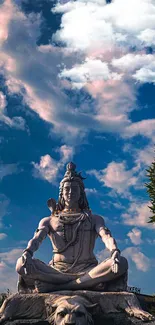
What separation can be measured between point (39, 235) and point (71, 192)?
3.93 ft

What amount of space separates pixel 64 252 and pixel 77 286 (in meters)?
1.10

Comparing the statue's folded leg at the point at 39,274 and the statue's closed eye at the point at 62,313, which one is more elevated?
the statue's folded leg at the point at 39,274

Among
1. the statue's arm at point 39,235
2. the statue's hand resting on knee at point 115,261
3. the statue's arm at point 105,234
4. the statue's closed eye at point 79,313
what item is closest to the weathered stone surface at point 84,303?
the statue's closed eye at point 79,313

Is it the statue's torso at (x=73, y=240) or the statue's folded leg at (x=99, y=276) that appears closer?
the statue's folded leg at (x=99, y=276)

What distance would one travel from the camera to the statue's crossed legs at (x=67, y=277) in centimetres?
859

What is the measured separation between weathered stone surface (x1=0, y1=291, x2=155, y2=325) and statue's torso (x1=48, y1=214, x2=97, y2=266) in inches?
50.0

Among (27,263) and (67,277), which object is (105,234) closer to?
(67,277)

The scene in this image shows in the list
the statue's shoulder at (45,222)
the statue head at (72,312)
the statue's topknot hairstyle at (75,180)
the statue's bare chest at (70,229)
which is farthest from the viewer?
the statue's topknot hairstyle at (75,180)

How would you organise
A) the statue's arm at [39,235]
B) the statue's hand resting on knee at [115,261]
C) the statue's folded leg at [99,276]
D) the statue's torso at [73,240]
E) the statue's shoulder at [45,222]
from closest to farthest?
the statue's hand resting on knee at [115,261], the statue's folded leg at [99,276], the statue's arm at [39,235], the statue's torso at [73,240], the statue's shoulder at [45,222]

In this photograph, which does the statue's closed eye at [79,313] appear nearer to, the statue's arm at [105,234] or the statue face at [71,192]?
the statue's arm at [105,234]

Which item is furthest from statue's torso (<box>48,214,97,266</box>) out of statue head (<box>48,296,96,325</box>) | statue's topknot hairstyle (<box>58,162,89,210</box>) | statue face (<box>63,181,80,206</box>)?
statue head (<box>48,296,96,325</box>)

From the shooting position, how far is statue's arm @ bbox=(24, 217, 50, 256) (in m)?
9.38

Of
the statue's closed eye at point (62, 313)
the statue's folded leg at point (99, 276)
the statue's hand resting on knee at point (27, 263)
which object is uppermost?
the statue's hand resting on knee at point (27, 263)

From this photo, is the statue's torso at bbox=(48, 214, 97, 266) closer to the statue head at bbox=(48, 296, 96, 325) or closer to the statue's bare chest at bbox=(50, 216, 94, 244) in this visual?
the statue's bare chest at bbox=(50, 216, 94, 244)
